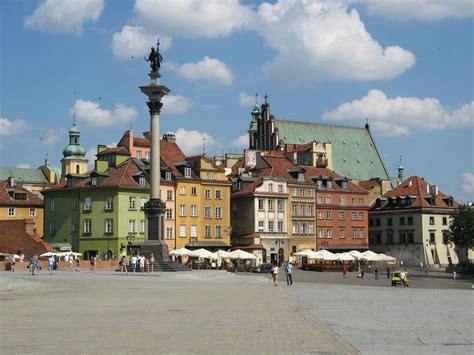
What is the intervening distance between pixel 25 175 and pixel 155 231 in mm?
94629

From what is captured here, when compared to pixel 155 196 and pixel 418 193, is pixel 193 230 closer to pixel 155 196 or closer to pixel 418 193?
pixel 155 196

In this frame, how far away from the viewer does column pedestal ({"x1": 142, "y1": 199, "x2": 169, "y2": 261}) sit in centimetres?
5791

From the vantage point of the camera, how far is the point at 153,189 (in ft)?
192

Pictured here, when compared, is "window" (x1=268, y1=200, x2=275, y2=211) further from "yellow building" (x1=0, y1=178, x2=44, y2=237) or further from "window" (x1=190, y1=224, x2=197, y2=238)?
"yellow building" (x1=0, y1=178, x2=44, y2=237)

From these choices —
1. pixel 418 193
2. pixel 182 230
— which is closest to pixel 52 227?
pixel 182 230

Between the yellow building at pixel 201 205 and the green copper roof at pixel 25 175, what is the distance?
5848cm

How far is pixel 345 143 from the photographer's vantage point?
426 ft

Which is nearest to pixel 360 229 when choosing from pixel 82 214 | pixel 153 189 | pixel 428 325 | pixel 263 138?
pixel 263 138

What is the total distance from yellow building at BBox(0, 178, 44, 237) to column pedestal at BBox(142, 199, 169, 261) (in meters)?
40.0

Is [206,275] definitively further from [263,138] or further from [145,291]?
[263,138]

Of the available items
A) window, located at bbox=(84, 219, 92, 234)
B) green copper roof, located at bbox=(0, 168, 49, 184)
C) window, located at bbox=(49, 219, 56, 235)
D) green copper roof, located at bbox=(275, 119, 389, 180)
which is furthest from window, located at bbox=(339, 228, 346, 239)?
green copper roof, located at bbox=(0, 168, 49, 184)

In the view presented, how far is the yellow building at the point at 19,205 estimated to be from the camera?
94.8 m

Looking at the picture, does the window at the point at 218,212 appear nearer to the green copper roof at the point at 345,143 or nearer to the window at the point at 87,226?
the window at the point at 87,226

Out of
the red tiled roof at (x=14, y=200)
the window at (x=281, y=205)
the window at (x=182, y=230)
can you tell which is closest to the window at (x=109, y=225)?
the window at (x=182, y=230)
